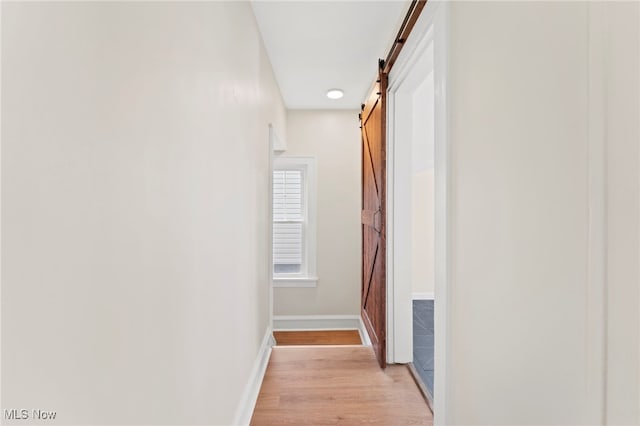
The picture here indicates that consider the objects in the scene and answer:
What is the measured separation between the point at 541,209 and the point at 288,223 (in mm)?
3666

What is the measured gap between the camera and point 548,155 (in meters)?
0.73

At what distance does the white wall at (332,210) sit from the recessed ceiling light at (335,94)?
50cm

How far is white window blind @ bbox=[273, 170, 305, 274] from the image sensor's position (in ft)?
14.1

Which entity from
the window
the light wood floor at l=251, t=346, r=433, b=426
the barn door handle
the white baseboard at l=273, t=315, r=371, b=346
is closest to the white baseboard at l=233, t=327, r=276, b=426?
the light wood floor at l=251, t=346, r=433, b=426

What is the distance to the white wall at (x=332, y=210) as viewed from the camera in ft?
13.6

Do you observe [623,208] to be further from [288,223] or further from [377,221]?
[288,223]

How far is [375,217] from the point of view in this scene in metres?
2.71

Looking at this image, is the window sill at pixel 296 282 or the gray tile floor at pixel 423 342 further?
the window sill at pixel 296 282

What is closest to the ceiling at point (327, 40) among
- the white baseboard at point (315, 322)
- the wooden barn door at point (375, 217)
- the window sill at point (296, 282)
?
the wooden barn door at point (375, 217)

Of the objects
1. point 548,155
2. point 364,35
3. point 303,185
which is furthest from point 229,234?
point 303,185

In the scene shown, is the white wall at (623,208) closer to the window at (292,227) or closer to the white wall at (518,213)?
the white wall at (518,213)

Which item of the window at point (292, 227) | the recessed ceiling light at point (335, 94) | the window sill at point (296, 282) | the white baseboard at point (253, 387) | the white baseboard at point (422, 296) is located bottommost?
the white baseboard at point (422, 296)

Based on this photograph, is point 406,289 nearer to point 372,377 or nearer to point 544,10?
point 372,377

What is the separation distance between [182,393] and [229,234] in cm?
73
